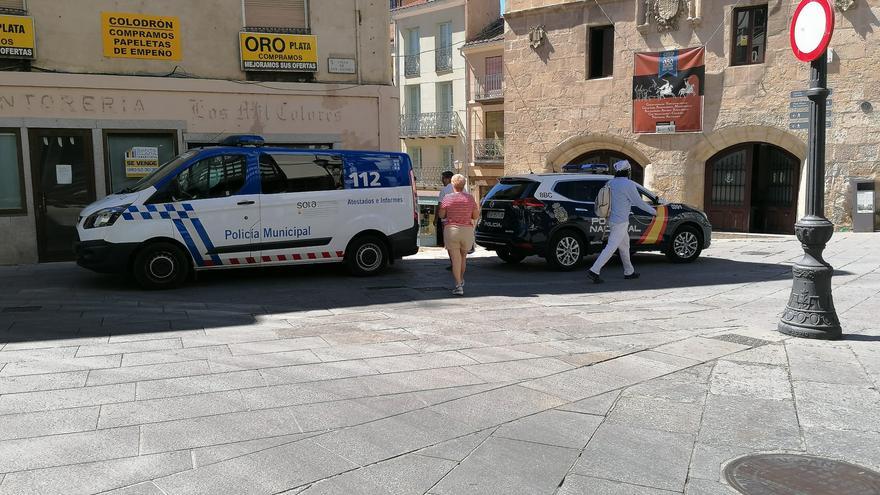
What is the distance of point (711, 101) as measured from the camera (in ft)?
67.0

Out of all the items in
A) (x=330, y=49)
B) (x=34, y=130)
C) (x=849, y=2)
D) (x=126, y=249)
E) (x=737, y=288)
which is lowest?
(x=737, y=288)

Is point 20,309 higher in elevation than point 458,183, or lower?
lower

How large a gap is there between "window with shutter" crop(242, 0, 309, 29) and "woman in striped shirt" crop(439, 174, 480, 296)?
6161 mm

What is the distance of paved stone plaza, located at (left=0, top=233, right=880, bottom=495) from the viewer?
12.5 feet

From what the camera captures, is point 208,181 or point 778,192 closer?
point 208,181

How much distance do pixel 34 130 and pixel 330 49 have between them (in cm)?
543

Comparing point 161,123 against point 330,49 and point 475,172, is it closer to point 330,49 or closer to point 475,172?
point 330,49

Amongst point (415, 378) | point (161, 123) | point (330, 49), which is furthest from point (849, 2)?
point (415, 378)

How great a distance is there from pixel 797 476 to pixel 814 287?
333cm

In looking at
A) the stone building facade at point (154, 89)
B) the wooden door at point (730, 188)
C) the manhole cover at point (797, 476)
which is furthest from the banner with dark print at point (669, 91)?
the manhole cover at point (797, 476)

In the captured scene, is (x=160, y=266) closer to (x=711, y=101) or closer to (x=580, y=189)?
(x=580, y=189)

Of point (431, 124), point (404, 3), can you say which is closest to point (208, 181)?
point (431, 124)

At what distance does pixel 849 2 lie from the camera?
58.6ft

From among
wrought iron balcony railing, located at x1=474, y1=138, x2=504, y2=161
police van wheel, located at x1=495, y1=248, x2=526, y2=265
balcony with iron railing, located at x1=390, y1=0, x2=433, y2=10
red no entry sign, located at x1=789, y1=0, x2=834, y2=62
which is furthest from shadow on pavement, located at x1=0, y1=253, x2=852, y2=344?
balcony with iron railing, located at x1=390, y1=0, x2=433, y2=10
